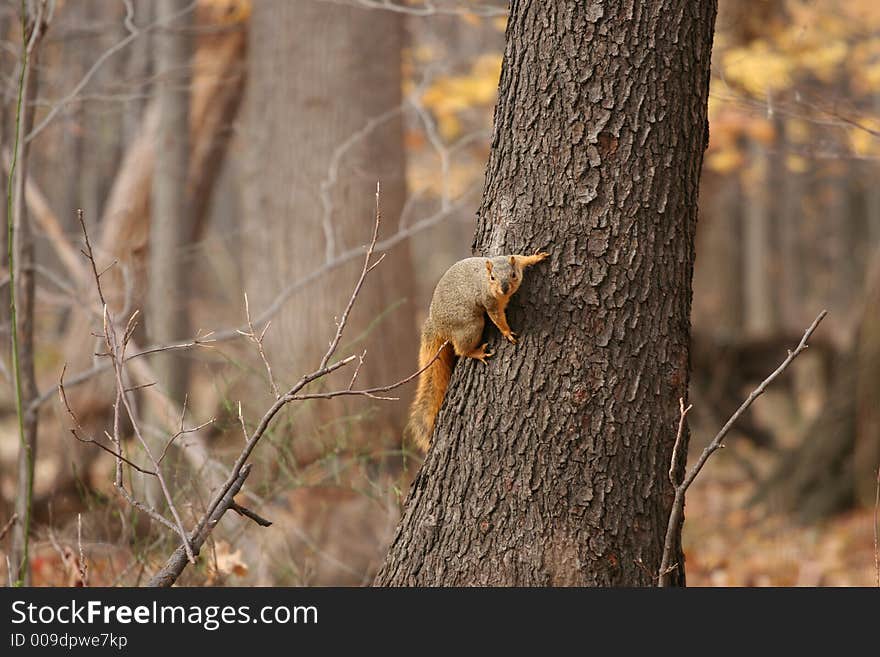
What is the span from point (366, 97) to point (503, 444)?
413 centimetres

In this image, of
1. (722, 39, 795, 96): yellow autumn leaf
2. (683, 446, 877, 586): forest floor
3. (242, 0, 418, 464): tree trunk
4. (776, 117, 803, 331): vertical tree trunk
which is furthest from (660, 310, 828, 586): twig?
(776, 117, 803, 331): vertical tree trunk

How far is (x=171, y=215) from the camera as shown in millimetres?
6121

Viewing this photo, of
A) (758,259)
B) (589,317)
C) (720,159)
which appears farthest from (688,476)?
(758,259)

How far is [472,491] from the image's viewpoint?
2.54 meters

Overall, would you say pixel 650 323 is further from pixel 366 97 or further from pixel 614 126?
pixel 366 97

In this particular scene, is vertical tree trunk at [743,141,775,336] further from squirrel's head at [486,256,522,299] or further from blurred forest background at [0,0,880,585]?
squirrel's head at [486,256,522,299]

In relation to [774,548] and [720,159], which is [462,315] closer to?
[774,548]

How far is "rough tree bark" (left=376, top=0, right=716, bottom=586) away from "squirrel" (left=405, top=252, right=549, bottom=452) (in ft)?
0.26

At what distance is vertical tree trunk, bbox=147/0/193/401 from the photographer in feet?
19.5

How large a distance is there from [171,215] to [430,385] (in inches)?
153

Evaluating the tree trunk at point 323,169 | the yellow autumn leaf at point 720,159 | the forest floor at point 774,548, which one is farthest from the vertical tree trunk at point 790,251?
the tree trunk at point 323,169

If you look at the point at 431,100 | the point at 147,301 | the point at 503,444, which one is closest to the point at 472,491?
the point at 503,444

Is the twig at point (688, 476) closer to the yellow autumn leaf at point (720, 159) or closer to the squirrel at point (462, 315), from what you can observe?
the squirrel at point (462, 315)

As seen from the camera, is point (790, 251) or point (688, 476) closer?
→ point (688, 476)
